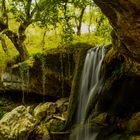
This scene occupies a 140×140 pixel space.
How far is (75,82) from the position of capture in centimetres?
1123

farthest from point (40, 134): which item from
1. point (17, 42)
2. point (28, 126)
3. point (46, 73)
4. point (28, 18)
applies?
point (28, 18)

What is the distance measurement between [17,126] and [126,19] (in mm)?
5851

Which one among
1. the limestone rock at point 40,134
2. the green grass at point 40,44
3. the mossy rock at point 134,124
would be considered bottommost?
the limestone rock at point 40,134

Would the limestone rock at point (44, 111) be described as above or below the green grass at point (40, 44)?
below

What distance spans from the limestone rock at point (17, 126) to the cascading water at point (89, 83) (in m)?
1.46

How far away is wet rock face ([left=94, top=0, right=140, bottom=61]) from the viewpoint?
204 inches

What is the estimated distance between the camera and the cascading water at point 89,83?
10.5 meters

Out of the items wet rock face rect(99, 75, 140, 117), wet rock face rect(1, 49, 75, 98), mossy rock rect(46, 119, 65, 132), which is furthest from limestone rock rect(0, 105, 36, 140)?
wet rock face rect(1, 49, 75, 98)

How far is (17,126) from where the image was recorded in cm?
1027

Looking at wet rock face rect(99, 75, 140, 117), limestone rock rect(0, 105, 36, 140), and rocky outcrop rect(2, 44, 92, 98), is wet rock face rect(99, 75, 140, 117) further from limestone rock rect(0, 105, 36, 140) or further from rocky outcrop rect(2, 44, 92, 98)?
rocky outcrop rect(2, 44, 92, 98)

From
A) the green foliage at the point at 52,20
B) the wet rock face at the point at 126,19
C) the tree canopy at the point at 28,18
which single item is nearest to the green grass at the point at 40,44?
the green foliage at the point at 52,20

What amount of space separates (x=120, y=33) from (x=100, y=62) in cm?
477

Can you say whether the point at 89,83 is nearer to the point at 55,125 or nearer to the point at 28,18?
the point at 55,125

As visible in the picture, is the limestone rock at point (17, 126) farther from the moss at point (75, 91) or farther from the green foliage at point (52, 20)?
the green foliage at point (52, 20)
